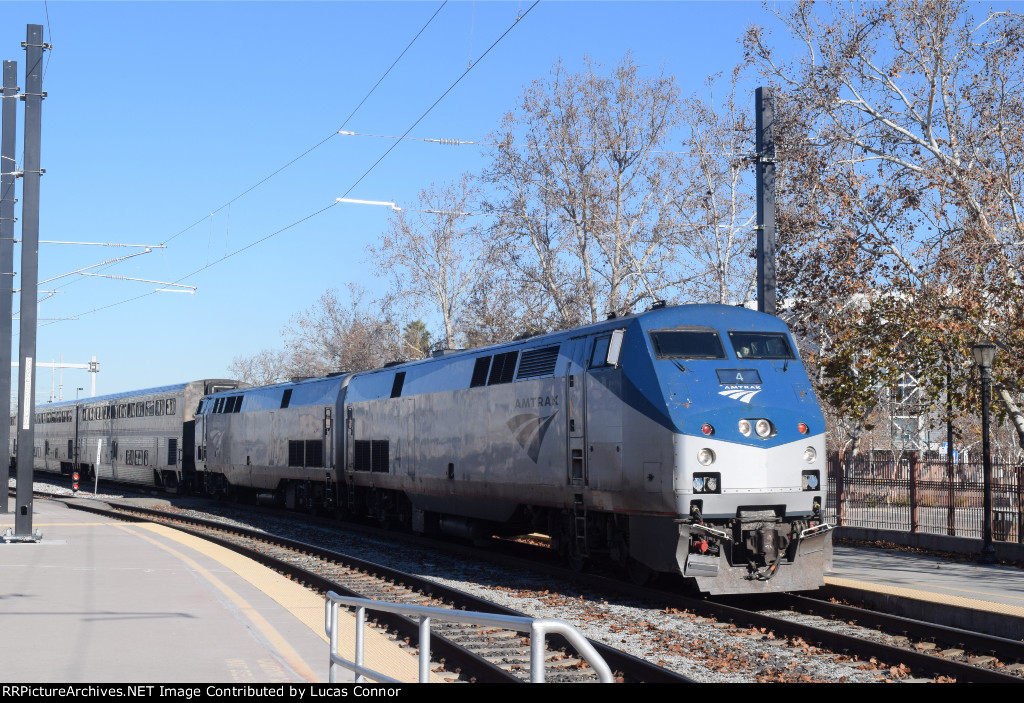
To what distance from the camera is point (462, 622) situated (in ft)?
18.0

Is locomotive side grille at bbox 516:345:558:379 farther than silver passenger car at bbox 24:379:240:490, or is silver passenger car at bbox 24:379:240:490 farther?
silver passenger car at bbox 24:379:240:490

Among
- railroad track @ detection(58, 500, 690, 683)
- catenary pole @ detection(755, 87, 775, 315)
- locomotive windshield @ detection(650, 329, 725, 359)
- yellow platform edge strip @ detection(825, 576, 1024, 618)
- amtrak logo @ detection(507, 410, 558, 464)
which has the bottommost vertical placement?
railroad track @ detection(58, 500, 690, 683)

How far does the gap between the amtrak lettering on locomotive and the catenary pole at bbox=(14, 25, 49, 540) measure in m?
7.56

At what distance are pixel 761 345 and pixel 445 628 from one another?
5801mm

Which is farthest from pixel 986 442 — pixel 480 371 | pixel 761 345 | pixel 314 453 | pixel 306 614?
pixel 314 453

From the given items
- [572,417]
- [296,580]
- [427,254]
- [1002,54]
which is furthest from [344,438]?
[427,254]

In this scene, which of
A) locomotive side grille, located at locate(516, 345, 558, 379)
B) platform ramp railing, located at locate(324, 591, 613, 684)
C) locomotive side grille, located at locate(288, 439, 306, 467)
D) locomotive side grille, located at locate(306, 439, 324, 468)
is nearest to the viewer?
platform ramp railing, located at locate(324, 591, 613, 684)

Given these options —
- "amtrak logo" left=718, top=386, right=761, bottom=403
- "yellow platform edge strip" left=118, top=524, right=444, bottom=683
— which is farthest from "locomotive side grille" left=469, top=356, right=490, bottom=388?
"amtrak logo" left=718, top=386, right=761, bottom=403

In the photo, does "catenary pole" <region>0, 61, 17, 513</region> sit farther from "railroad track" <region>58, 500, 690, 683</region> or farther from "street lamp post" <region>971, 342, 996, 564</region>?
"street lamp post" <region>971, 342, 996, 564</region>

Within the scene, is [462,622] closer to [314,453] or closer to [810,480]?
[810,480]

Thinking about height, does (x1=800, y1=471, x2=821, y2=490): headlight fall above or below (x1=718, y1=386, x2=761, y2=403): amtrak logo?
below

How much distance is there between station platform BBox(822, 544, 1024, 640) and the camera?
12102mm

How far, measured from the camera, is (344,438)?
26.7 m
